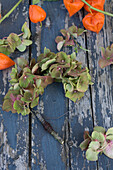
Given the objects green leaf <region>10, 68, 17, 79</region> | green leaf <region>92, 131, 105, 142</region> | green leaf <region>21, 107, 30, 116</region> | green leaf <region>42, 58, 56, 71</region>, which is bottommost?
green leaf <region>92, 131, 105, 142</region>

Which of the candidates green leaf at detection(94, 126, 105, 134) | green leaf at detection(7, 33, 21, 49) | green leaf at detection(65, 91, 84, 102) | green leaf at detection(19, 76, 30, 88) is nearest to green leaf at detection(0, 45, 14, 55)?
green leaf at detection(7, 33, 21, 49)

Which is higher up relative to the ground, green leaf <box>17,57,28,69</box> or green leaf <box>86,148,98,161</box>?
green leaf <box>17,57,28,69</box>

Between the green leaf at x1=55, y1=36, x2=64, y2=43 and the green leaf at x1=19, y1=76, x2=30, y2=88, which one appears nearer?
the green leaf at x1=19, y1=76, x2=30, y2=88

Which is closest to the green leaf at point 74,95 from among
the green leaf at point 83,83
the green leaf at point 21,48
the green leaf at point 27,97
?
the green leaf at point 83,83

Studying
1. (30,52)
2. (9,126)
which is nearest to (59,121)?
(9,126)

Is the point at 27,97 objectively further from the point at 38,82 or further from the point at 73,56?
the point at 73,56

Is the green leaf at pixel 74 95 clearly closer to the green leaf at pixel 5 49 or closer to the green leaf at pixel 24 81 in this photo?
the green leaf at pixel 24 81

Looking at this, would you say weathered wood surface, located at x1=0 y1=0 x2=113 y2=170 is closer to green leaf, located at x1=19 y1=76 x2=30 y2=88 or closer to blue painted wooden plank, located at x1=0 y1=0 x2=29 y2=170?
blue painted wooden plank, located at x1=0 y1=0 x2=29 y2=170

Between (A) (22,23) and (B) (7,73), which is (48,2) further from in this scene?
(B) (7,73)
